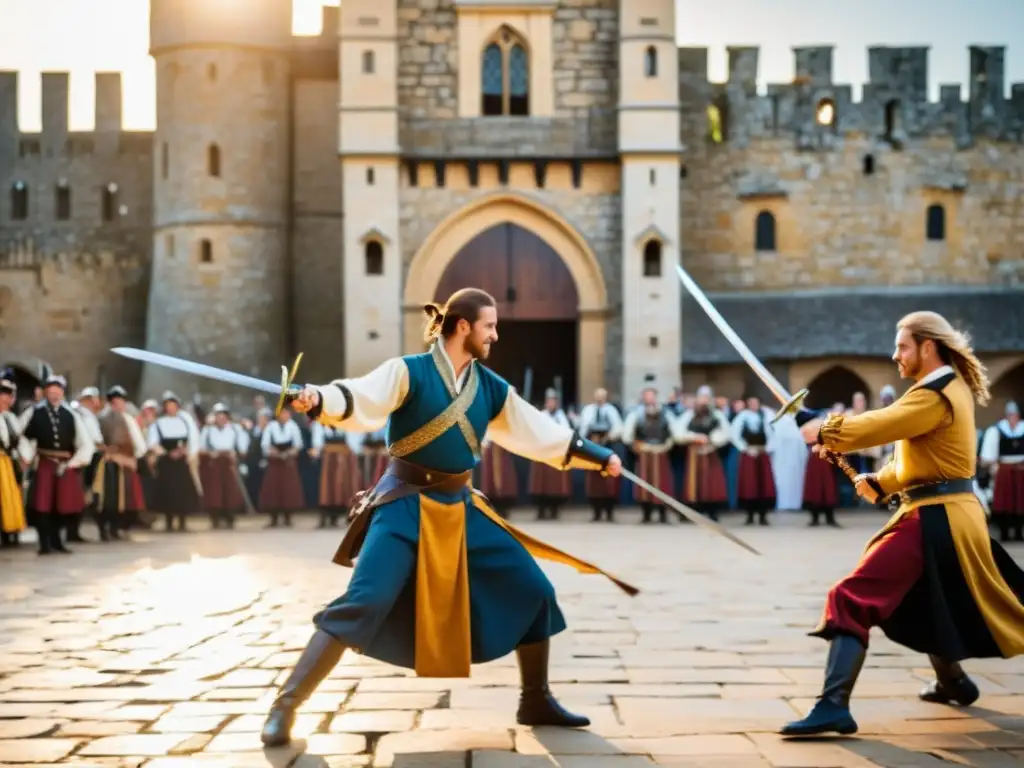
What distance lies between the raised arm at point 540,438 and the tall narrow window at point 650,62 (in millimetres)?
19911

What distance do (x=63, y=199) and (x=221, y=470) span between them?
662 inches

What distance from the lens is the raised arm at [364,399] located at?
5133 millimetres

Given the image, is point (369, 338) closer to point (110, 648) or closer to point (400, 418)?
point (110, 648)

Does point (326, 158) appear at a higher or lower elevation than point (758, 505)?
higher

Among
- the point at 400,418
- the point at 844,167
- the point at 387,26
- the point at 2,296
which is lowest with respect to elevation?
the point at 400,418

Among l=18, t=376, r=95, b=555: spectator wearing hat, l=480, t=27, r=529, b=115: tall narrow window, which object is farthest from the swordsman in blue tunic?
l=480, t=27, r=529, b=115: tall narrow window

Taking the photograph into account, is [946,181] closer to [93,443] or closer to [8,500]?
[93,443]

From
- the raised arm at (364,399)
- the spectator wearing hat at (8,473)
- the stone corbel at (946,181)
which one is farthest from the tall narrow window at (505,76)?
the raised arm at (364,399)

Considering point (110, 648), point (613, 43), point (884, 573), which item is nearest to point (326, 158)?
point (613, 43)

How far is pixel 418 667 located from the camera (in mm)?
5203

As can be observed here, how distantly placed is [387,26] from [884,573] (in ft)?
68.1

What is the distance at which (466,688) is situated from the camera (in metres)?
6.21

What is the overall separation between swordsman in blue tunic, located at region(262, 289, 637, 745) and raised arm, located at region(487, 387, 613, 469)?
0.07 metres

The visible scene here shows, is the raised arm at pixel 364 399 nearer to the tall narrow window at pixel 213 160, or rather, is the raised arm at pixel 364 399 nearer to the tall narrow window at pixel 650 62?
the tall narrow window at pixel 650 62
